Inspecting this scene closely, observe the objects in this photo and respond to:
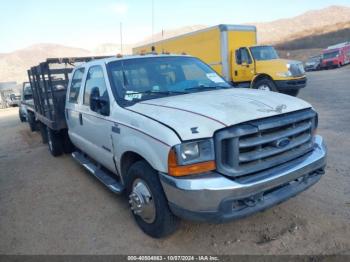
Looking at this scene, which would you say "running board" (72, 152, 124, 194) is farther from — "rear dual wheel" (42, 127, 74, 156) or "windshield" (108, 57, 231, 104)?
"rear dual wheel" (42, 127, 74, 156)

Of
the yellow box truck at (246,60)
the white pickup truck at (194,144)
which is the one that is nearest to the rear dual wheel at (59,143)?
the white pickup truck at (194,144)

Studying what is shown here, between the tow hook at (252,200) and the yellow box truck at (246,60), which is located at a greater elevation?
the yellow box truck at (246,60)

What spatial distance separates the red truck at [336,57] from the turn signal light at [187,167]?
3027cm

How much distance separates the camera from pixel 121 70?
4.16 meters

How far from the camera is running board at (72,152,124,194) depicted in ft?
13.1

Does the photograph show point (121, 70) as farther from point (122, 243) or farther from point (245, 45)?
point (245, 45)

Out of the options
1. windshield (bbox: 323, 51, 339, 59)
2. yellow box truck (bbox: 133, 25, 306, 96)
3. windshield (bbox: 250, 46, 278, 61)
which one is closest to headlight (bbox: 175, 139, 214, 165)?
yellow box truck (bbox: 133, 25, 306, 96)

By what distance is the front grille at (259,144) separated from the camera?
2801mm

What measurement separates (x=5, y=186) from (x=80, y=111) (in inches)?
85.7

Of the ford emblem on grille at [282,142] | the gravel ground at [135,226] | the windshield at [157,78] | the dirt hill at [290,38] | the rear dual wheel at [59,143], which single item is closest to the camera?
the ford emblem on grille at [282,142]

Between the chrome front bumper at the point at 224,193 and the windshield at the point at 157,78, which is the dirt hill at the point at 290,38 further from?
the chrome front bumper at the point at 224,193

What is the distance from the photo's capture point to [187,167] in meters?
2.81

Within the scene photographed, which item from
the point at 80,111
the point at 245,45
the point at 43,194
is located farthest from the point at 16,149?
the point at 245,45

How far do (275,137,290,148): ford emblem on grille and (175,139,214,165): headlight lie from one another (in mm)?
676
